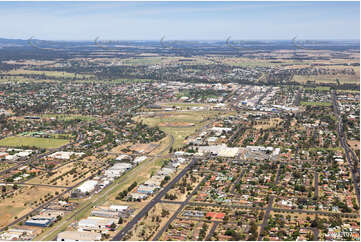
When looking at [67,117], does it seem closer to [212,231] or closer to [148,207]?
Answer: [148,207]

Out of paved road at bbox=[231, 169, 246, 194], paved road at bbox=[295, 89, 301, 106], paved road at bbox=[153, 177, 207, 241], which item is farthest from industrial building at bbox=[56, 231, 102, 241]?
paved road at bbox=[295, 89, 301, 106]

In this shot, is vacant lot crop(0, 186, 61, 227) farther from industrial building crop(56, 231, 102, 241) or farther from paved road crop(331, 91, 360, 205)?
paved road crop(331, 91, 360, 205)

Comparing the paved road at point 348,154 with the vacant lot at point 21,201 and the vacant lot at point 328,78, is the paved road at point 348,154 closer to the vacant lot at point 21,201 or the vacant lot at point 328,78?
the vacant lot at point 21,201

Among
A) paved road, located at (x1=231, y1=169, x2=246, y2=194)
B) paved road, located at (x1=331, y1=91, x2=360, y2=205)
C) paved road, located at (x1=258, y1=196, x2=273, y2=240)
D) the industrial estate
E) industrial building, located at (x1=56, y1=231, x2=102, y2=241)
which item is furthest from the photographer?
paved road, located at (x1=331, y1=91, x2=360, y2=205)

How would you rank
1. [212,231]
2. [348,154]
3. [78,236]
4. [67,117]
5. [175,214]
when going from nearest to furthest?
[78,236] → [212,231] → [175,214] → [348,154] → [67,117]

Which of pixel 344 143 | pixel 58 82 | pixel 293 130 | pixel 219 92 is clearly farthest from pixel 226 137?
pixel 58 82

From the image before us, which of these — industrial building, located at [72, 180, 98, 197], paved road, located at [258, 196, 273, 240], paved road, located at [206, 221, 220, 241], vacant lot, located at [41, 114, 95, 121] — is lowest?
paved road, located at [206, 221, 220, 241]

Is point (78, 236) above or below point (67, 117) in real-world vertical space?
below

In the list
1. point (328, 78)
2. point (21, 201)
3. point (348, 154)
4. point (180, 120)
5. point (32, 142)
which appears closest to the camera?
point (21, 201)

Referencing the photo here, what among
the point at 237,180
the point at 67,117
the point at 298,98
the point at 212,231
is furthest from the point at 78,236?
the point at 298,98

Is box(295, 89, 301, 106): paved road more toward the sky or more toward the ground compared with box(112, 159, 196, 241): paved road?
more toward the sky
